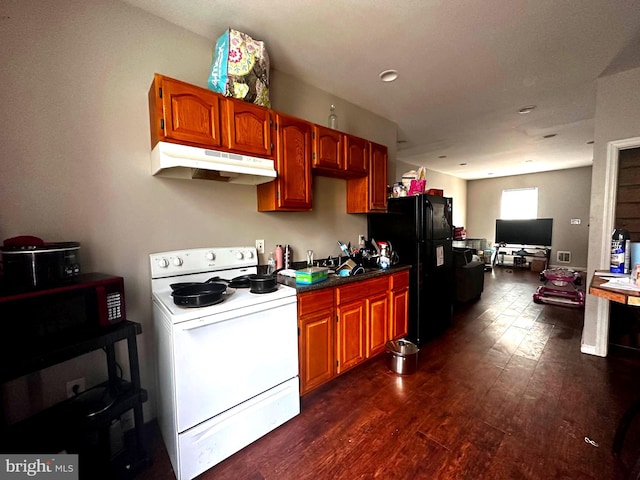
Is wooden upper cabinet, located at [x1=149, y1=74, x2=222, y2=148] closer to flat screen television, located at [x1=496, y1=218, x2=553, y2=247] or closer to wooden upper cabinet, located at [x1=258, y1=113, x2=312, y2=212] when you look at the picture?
wooden upper cabinet, located at [x1=258, y1=113, x2=312, y2=212]

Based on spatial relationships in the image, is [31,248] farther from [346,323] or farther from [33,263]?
[346,323]

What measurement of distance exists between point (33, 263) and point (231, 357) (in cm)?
97

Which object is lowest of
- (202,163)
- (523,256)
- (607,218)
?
(523,256)

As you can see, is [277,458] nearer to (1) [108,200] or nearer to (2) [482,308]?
(1) [108,200]

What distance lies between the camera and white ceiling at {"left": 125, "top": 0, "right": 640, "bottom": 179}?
1644 millimetres

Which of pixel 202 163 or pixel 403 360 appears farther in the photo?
pixel 403 360

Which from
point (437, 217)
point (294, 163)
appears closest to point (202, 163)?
point (294, 163)

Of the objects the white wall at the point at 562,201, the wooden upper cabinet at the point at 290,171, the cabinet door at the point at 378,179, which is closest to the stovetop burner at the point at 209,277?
the wooden upper cabinet at the point at 290,171

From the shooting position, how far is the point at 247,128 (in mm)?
1780

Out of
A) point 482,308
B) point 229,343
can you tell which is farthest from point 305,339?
point 482,308

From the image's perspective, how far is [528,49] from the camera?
2.04 metres

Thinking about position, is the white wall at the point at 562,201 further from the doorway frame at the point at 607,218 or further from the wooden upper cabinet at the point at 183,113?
the wooden upper cabinet at the point at 183,113

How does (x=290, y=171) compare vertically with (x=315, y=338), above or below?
above

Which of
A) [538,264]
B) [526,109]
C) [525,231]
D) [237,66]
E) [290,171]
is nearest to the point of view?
[237,66]
